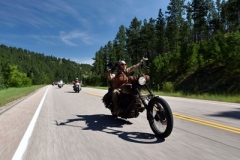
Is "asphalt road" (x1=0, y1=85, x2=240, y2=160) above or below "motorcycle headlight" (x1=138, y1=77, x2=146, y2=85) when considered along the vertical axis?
below

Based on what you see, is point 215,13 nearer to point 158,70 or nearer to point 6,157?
point 158,70

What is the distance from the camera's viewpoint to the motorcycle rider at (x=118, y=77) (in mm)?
7422

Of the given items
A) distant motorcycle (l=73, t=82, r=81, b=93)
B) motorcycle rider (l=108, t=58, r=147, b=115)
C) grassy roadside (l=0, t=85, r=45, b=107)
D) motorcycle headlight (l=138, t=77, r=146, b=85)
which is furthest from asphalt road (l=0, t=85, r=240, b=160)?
distant motorcycle (l=73, t=82, r=81, b=93)

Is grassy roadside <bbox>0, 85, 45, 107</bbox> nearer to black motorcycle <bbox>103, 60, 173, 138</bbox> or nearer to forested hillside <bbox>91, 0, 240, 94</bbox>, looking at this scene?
black motorcycle <bbox>103, 60, 173, 138</bbox>

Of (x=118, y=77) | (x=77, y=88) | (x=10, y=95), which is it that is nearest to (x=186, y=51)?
(x=77, y=88)


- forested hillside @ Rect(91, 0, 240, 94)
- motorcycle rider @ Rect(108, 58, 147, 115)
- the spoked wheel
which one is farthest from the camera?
forested hillside @ Rect(91, 0, 240, 94)

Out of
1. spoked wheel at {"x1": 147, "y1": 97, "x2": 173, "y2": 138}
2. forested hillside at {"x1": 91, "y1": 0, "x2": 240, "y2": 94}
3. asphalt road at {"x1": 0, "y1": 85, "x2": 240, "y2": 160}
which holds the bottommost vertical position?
asphalt road at {"x1": 0, "y1": 85, "x2": 240, "y2": 160}

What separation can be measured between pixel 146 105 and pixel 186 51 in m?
45.6

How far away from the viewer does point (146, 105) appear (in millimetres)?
6133

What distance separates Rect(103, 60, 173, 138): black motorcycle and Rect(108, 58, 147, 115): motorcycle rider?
0.16m

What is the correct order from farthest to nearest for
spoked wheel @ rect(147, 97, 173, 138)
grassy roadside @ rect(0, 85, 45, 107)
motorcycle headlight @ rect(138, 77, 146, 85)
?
1. grassy roadside @ rect(0, 85, 45, 107)
2. motorcycle headlight @ rect(138, 77, 146, 85)
3. spoked wheel @ rect(147, 97, 173, 138)

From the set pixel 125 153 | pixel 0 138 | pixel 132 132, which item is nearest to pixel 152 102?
pixel 132 132

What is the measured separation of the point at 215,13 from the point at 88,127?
106602 millimetres

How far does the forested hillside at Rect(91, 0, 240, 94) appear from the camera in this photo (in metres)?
37.4
